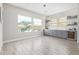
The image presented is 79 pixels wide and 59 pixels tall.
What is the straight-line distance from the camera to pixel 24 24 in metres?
7.84

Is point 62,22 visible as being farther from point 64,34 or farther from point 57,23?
point 64,34

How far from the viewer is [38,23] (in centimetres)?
947

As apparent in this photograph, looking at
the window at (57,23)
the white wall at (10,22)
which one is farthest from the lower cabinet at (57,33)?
the white wall at (10,22)

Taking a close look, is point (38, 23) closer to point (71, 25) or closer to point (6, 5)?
point (71, 25)

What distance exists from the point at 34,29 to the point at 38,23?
0.94 metres

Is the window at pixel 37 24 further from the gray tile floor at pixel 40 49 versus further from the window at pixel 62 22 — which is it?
the gray tile floor at pixel 40 49

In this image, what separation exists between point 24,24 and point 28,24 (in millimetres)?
443

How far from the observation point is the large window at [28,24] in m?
7.40

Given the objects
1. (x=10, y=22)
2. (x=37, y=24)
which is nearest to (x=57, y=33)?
(x=37, y=24)

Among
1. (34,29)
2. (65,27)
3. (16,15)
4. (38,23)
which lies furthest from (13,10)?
(65,27)

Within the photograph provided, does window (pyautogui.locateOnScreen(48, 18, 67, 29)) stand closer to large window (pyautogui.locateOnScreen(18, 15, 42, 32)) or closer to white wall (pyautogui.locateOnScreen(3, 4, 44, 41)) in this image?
large window (pyautogui.locateOnScreen(18, 15, 42, 32))

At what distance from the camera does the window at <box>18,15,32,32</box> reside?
7289 millimetres

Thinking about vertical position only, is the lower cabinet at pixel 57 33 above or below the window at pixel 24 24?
below

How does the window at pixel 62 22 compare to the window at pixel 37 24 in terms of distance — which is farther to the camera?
the window at pixel 37 24
